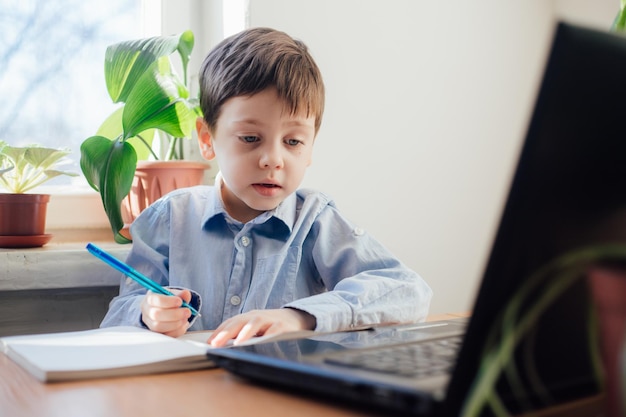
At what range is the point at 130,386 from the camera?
1.76ft

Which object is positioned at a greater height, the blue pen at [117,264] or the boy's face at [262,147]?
the boy's face at [262,147]

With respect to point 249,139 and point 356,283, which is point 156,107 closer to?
point 249,139

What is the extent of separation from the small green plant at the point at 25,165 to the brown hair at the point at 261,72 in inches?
12.4

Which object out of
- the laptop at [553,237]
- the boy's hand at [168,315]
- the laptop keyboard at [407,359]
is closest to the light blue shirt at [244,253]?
the boy's hand at [168,315]

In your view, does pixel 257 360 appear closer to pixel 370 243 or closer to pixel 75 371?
pixel 75 371

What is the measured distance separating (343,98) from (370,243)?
1.56ft

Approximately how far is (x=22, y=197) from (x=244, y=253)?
454mm

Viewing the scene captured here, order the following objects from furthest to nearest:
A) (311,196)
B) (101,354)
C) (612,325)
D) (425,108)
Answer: (425,108) → (311,196) → (101,354) → (612,325)

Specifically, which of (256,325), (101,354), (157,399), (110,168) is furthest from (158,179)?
(157,399)

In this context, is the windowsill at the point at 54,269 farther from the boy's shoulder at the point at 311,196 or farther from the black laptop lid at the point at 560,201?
the black laptop lid at the point at 560,201

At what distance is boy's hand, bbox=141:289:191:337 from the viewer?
0.85 metres

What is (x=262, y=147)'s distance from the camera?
1130 millimetres

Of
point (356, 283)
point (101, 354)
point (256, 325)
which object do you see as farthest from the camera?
point (356, 283)

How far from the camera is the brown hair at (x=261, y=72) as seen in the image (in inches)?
44.6
